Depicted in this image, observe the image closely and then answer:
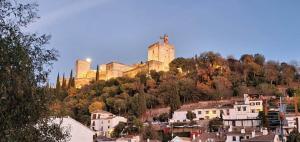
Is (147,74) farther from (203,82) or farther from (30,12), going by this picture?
(30,12)

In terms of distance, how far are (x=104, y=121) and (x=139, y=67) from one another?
3972 centimetres

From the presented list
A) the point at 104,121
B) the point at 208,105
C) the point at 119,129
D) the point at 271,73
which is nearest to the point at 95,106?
the point at 104,121

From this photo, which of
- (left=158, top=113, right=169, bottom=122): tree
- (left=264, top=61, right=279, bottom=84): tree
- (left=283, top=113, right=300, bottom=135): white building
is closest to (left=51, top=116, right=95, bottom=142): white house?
(left=283, top=113, right=300, bottom=135): white building

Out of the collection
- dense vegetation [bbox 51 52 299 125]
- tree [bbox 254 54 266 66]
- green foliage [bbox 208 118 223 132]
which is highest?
tree [bbox 254 54 266 66]

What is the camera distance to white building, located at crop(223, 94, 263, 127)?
213ft

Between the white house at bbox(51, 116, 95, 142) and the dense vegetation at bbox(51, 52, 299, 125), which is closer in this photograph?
the white house at bbox(51, 116, 95, 142)

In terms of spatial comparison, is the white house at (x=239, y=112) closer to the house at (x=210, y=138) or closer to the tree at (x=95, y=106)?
the house at (x=210, y=138)

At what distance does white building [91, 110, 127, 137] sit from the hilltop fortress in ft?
108

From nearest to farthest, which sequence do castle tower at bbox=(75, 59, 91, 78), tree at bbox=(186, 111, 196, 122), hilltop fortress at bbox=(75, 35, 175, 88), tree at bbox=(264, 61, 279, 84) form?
1. tree at bbox=(186, 111, 196, 122)
2. tree at bbox=(264, 61, 279, 84)
3. hilltop fortress at bbox=(75, 35, 175, 88)
4. castle tower at bbox=(75, 59, 91, 78)

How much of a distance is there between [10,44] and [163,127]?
5694cm

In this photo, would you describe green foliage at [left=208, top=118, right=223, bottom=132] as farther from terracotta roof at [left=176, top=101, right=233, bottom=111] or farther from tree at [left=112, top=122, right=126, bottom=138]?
tree at [left=112, top=122, right=126, bottom=138]

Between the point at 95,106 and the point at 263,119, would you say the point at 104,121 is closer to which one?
the point at 95,106

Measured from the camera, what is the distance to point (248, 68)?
285 feet

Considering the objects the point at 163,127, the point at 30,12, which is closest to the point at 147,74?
the point at 163,127
